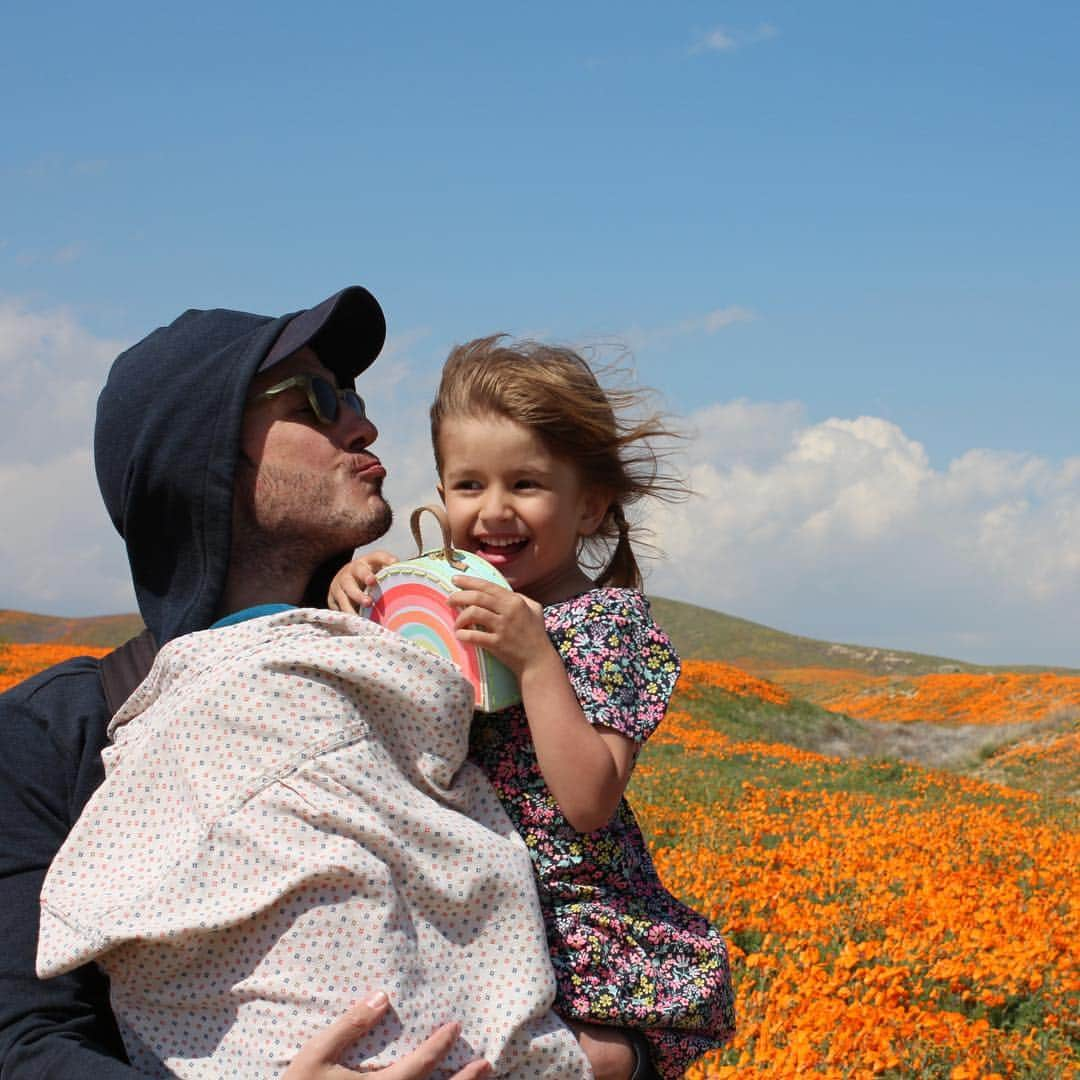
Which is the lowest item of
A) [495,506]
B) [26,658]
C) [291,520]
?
[26,658]

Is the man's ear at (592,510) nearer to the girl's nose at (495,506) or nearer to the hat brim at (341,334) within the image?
the girl's nose at (495,506)

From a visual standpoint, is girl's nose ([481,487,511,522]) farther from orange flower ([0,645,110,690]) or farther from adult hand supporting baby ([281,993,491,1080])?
orange flower ([0,645,110,690])

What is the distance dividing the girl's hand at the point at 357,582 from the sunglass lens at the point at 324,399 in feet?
1.18

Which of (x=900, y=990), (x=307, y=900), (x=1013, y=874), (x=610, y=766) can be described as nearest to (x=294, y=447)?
(x=610, y=766)

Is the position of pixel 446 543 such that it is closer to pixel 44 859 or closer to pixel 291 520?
pixel 291 520

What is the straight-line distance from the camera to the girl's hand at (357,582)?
8.71 ft

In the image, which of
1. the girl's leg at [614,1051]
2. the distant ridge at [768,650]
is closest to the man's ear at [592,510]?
the girl's leg at [614,1051]

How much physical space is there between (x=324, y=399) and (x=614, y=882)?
1303 mm

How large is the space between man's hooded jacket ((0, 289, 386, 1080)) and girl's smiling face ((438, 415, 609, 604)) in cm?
42

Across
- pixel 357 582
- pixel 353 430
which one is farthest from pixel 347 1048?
pixel 353 430

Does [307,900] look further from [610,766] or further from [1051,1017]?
[1051,1017]

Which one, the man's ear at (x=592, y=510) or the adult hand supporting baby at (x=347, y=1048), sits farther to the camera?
the man's ear at (x=592, y=510)

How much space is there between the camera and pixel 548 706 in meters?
2.36

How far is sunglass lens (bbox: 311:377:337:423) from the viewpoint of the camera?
2932 mm
